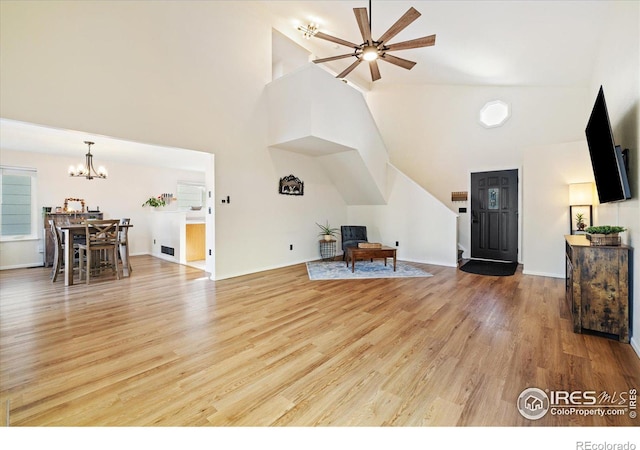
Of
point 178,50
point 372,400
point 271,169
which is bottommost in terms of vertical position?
point 372,400

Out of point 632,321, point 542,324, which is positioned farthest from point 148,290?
point 632,321

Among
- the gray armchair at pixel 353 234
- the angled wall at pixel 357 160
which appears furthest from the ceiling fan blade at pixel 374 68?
the gray armchair at pixel 353 234

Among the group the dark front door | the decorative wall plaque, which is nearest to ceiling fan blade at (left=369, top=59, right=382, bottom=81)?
the decorative wall plaque

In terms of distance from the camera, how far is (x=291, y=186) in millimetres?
5859

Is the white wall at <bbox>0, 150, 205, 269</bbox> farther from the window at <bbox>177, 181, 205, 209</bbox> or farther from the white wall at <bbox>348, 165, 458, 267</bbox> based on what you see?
the white wall at <bbox>348, 165, 458, 267</bbox>

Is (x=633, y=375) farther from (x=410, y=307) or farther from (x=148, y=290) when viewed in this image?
(x=148, y=290)

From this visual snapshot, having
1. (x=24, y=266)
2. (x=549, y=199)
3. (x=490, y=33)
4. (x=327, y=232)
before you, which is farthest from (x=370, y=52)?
(x=24, y=266)

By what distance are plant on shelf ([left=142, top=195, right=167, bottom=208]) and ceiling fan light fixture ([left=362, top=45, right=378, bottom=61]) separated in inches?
251

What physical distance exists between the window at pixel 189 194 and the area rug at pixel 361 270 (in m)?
4.72

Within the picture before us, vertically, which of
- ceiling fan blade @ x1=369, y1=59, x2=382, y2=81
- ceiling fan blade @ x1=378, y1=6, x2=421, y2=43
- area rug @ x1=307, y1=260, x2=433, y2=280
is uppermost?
ceiling fan blade @ x1=369, y1=59, x2=382, y2=81

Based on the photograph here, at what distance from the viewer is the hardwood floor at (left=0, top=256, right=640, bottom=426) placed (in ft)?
5.06

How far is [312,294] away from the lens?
379 cm
